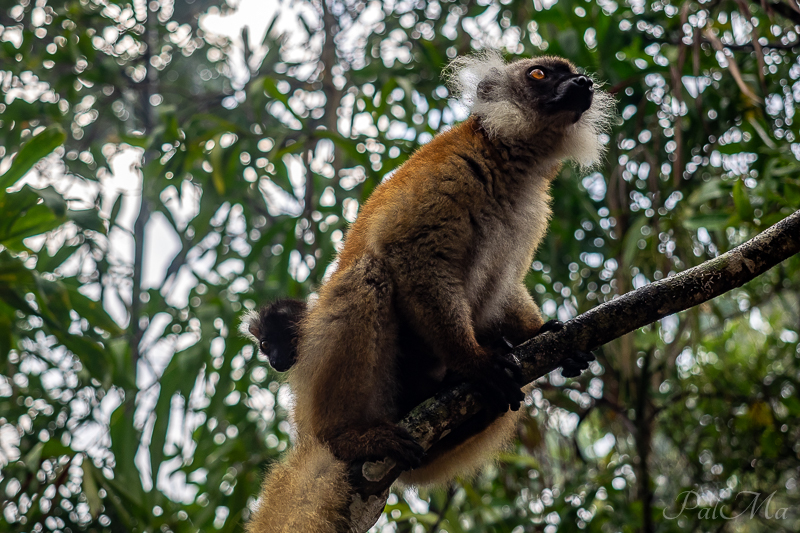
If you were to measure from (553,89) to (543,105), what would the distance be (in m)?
0.19

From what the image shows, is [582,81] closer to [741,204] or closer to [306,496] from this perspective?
[741,204]

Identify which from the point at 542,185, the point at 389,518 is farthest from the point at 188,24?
the point at 389,518

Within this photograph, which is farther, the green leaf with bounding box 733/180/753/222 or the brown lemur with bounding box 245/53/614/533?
the green leaf with bounding box 733/180/753/222

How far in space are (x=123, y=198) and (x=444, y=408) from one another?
4134 millimetres

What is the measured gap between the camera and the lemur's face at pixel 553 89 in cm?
399

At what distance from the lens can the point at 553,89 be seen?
412 cm

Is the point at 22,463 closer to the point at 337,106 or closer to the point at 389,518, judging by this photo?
the point at 389,518

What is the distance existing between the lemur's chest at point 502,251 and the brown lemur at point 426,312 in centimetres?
1

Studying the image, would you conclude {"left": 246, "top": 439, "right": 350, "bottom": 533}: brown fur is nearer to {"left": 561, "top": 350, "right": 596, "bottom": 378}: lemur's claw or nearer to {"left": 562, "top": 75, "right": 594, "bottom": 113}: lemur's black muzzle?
{"left": 561, "top": 350, "right": 596, "bottom": 378}: lemur's claw

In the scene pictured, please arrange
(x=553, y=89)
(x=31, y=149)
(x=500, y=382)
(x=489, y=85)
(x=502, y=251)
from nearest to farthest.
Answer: (x=500, y=382), (x=502, y=251), (x=553, y=89), (x=31, y=149), (x=489, y=85)

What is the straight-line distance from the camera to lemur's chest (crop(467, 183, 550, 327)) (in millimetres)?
3334

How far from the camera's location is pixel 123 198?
18.3 ft
